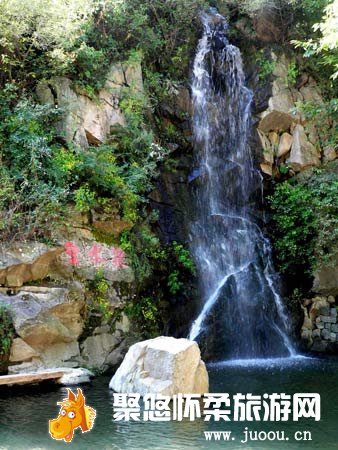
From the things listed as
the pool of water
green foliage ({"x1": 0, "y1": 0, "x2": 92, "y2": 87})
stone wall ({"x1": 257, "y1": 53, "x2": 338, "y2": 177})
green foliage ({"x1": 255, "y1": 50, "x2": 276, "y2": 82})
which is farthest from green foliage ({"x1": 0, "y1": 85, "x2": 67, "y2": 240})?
green foliage ({"x1": 255, "y1": 50, "x2": 276, "y2": 82})

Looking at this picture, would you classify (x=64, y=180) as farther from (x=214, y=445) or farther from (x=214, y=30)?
(x=214, y=30)

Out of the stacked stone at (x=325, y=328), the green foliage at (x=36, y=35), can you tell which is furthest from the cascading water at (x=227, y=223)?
the green foliage at (x=36, y=35)

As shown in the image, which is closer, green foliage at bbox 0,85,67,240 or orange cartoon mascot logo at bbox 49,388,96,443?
orange cartoon mascot logo at bbox 49,388,96,443

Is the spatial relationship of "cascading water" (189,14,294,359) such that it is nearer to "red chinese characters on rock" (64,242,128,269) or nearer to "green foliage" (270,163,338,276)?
"green foliage" (270,163,338,276)

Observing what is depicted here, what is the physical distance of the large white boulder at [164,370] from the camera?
6586mm

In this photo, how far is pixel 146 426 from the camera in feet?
19.1

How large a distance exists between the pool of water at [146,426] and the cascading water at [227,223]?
2691mm

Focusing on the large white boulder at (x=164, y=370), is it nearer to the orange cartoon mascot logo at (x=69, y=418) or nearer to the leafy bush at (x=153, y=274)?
the orange cartoon mascot logo at (x=69, y=418)

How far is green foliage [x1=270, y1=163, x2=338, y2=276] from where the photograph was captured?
12.0 m

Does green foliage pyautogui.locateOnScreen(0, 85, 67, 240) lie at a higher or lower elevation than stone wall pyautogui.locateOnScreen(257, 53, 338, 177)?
lower

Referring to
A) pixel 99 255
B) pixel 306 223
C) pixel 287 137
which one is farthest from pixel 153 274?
pixel 287 137

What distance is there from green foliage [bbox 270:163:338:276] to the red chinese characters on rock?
487 cm

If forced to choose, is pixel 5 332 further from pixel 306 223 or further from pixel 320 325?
pixel 320 325

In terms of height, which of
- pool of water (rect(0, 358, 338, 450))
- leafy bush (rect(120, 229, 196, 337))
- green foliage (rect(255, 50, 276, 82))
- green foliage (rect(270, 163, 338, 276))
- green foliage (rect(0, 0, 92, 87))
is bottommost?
pool of water (rect(0, 358, 338, 450))
